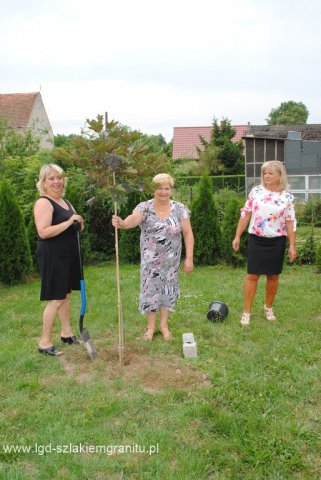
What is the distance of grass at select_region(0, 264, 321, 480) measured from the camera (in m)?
2.39

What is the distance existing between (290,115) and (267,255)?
63709 mm

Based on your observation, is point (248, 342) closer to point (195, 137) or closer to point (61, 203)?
point (61, 203)

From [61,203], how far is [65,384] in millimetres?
1559

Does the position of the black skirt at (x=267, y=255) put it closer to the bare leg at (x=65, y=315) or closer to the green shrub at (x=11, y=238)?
the bare leg at (x=65, y=315)

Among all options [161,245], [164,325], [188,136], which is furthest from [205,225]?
[188,136]

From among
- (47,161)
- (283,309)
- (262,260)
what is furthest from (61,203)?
(47,161)

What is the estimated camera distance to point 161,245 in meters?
4.00

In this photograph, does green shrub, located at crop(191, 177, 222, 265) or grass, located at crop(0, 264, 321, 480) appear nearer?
grass, located at crop(0, 264, 321, 480)

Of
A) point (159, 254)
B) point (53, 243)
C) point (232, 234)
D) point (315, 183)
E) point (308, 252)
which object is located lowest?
point (308, 252)

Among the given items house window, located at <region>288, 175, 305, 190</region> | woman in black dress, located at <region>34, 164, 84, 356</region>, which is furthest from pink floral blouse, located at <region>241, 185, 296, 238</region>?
house window, located at <region>288, 175, 305, 190</region>

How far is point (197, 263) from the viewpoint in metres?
7.95

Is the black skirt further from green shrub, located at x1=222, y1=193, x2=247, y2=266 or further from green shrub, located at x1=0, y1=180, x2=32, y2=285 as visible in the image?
green shrub, located at x1=0, y1=180, x2=32, y2=285

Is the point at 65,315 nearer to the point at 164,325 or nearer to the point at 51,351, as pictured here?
the point at 51,351

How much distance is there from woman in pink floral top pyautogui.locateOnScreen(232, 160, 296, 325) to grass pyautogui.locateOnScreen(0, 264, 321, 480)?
1.87 ft
